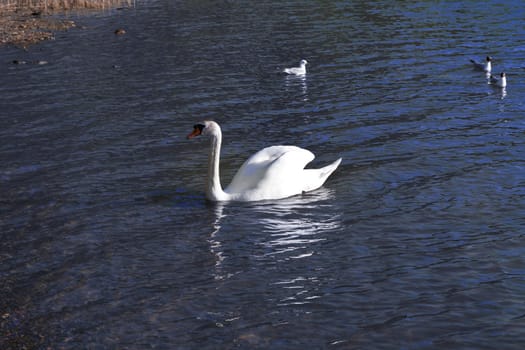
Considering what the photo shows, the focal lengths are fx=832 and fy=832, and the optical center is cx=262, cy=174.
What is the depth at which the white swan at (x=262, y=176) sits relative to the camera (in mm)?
14719

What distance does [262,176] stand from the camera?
48.3 ft

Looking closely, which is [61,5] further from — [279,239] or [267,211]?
[279,239]

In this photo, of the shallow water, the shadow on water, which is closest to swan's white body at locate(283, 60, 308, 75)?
the shallow water

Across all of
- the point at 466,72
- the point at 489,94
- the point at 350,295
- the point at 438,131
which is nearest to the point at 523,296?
the point at 350,295

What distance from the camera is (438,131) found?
1973 cm

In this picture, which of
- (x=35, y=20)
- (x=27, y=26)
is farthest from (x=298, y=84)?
(x=35, y=20)

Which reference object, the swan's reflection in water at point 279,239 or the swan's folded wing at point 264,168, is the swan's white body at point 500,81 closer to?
the swan's reflection in water at point 279,239

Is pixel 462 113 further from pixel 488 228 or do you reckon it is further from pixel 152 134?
pixel 488 228

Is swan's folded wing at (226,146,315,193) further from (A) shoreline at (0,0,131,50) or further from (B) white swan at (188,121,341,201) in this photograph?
(A) shoreline at (0,0,131,50)

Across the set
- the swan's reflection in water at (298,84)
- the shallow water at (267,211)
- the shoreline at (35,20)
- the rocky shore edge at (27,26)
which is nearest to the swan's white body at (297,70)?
the swan's reflection in water at (298,84)

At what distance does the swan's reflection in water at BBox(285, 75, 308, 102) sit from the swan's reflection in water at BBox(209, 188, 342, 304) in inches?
412

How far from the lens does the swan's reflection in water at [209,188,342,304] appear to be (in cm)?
1110

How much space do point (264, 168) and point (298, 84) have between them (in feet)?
41.4

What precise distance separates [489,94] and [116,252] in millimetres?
15277
